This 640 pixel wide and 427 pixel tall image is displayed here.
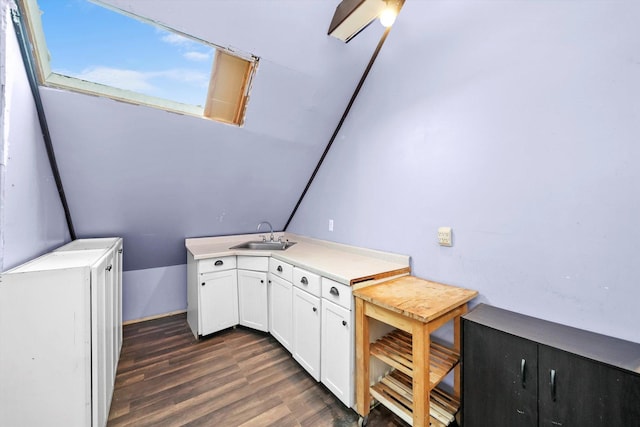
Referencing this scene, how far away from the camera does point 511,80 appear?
136cm

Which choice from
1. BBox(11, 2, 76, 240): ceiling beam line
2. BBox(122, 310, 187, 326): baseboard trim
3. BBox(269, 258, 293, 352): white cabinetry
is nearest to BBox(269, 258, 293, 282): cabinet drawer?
BBox(269, 258, 293, 352): white cabinetry

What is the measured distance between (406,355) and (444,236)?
2.43ft

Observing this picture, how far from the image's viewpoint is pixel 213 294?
7.95 feet

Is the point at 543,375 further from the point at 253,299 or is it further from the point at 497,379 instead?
the point at 253,299

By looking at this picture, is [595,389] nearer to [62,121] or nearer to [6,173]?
[6,173]

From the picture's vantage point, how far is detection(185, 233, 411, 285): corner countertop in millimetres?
1667

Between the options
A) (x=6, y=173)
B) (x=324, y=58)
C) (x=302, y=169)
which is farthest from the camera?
(x=302, y=169)

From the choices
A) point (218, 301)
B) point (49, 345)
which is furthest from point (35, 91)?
point (218, 301)

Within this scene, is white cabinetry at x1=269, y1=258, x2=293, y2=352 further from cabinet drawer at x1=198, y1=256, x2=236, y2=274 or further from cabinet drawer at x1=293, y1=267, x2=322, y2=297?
cabinet drawer at x1=198, y1=256, x2=236, y2=274

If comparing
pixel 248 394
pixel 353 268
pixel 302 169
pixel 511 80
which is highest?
pixel 511 80

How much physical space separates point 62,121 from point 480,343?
2.65 metres

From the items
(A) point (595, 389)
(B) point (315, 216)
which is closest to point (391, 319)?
(A) point (595, 389)

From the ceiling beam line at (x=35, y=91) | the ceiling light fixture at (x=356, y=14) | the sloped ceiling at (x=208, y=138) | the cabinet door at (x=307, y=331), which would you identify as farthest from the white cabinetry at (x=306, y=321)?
the ceiling beam line at (x=35, y=91)

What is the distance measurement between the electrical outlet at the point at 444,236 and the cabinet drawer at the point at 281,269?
1111 mm
